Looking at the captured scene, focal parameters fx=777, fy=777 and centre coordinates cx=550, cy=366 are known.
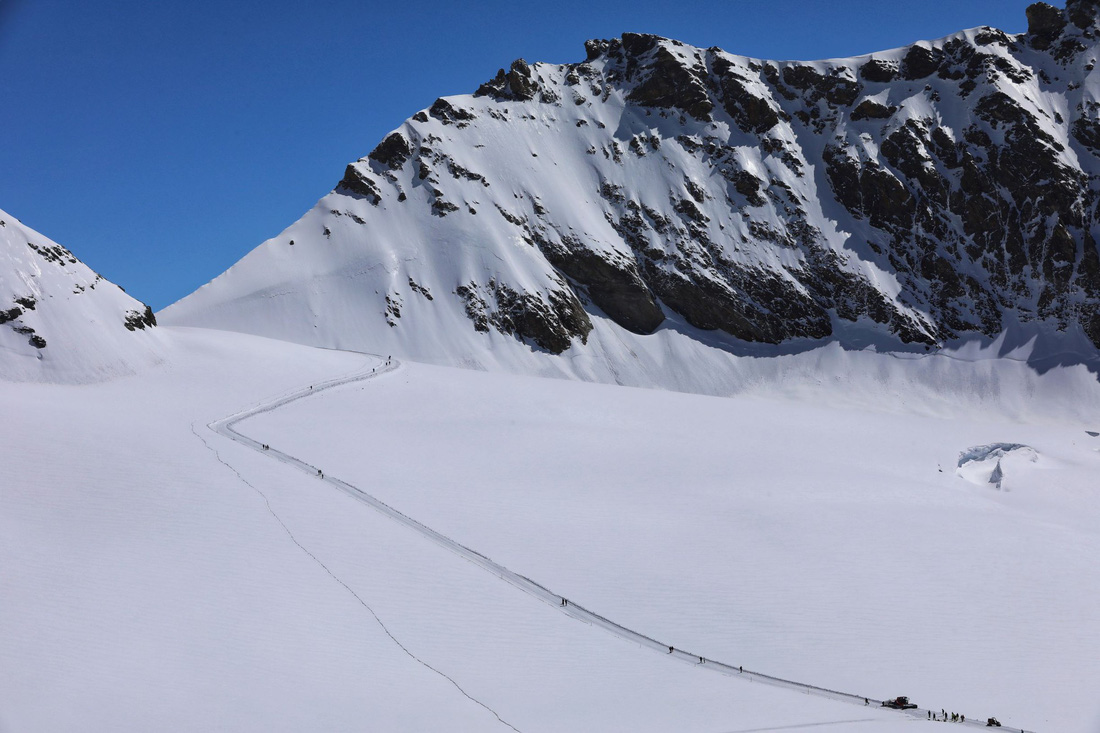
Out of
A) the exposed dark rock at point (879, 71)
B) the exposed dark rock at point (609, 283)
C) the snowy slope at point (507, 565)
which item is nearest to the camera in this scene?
the snowy slope at point (507, 565)

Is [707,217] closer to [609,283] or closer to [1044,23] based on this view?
[609,283]

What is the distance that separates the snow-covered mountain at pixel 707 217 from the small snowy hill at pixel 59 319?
2577 cm

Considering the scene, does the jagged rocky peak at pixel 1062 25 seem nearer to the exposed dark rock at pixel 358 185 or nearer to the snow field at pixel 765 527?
the snow field at pixel 765 527

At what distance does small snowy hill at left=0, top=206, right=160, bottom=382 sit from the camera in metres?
36.7

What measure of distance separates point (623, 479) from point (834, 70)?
95468mm

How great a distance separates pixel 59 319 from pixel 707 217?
71848mm

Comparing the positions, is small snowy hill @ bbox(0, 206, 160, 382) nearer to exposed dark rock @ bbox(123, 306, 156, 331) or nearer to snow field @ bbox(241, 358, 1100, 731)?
exposed dark rock @ bbox(123, 306, 156, 331)

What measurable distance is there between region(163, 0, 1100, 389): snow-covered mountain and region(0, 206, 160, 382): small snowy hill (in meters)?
25.8

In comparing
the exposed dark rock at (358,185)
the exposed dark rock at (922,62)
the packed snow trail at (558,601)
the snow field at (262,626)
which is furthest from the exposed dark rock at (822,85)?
the snow field at (262,626)

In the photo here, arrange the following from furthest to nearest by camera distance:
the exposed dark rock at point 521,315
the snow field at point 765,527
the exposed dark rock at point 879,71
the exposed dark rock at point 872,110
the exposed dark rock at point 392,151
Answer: the exposed dark rock at point 879,71, the exposed dark rock at point 872,110, the exposed dark rock at point 392,151, the exposed dark rock at point 521,315, the snow field at point 765,527

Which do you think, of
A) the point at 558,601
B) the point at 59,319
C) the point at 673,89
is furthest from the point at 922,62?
the point at 558,601

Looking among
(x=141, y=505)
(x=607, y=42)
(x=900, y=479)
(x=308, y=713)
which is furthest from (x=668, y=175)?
(x=308, y=713)

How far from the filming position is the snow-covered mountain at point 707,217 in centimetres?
7888

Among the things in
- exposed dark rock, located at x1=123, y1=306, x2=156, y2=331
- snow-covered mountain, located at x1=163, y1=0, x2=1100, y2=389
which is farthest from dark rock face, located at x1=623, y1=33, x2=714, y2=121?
exposed dark rock, located at x1=123, y1=306, x2=156, y2=331
